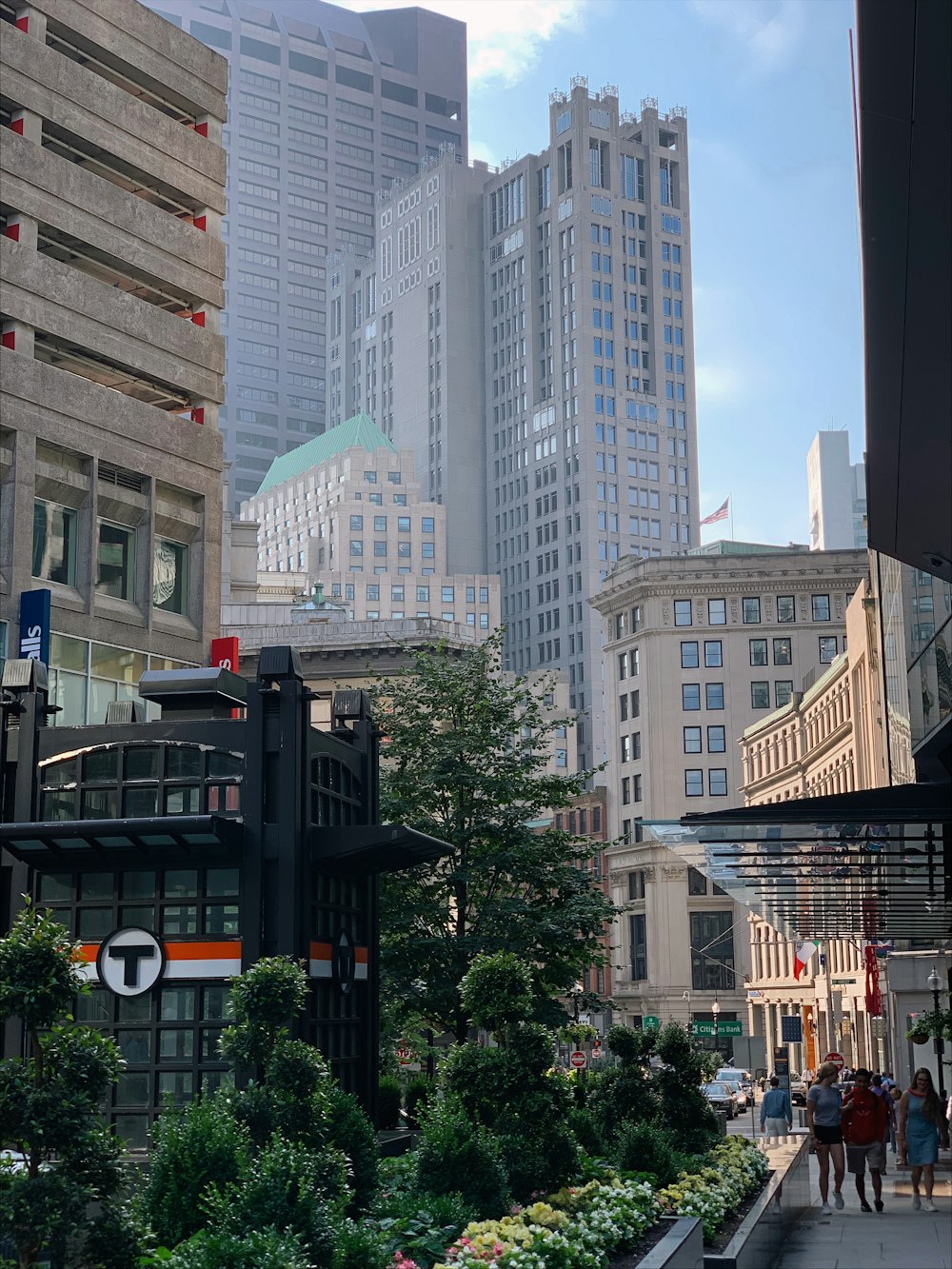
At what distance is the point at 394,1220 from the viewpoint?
1527cm

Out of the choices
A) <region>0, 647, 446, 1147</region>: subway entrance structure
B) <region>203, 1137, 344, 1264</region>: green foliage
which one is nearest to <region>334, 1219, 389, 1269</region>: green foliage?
<region>203, 1137, 344, 1264</region>: green foliage

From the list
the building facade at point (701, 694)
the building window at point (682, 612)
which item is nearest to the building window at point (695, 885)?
the building facade at point (701, 694)

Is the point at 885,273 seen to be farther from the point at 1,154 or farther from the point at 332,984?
the point at 1,154

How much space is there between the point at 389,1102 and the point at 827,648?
9541 centimetres

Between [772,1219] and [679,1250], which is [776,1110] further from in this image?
[679,1250]

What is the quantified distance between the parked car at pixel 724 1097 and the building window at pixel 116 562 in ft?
87.3

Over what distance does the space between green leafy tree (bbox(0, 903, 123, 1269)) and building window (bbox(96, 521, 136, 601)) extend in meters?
38.1

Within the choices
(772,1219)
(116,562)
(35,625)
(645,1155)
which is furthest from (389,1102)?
(116,562)

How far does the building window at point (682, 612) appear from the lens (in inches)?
5007

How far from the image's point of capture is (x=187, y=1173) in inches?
579

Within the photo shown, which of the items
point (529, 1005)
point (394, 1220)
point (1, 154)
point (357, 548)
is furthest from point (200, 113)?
point (357, 548)

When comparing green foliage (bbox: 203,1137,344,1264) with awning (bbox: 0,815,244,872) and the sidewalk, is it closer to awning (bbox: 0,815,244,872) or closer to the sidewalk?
the sidewalk

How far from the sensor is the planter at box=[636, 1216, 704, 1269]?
12.5m

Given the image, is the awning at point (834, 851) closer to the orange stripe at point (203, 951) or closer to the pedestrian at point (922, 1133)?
the pedestrian at point (922, 1133)
